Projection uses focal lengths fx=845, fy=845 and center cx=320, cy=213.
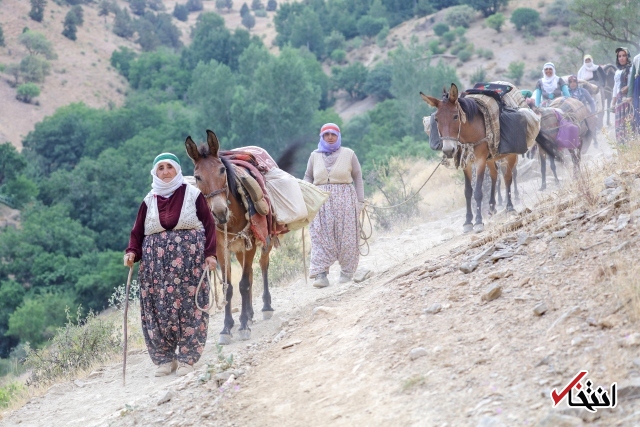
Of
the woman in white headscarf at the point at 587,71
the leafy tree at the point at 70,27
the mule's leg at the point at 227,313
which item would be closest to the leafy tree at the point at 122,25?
the leafy tree at the point at 70,27

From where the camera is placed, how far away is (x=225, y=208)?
7.11 m

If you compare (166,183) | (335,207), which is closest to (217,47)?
(335,207)

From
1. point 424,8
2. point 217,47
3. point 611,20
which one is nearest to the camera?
point 611,20

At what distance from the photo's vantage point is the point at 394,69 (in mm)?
54250

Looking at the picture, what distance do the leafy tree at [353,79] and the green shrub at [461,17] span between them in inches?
332

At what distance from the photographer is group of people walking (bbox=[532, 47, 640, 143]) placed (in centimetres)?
1157

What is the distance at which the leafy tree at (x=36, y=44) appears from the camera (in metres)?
72.4

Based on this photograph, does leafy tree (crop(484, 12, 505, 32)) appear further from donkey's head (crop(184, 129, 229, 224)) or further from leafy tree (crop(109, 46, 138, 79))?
donkey's head (crop(184, 129, 229, 224))

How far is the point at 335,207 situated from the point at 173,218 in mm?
3313

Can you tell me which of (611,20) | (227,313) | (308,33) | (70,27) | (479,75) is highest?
(70,27)

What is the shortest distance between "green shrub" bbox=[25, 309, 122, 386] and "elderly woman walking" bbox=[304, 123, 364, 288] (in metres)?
2.42

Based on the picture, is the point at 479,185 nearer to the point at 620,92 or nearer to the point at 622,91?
the point at 622,91

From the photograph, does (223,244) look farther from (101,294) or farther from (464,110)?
(101,294)

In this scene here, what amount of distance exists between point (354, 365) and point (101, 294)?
1274 inches
